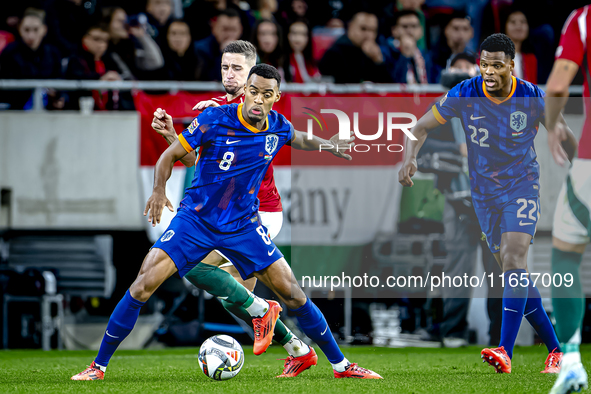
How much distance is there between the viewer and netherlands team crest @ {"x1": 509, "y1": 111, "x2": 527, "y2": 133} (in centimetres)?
552

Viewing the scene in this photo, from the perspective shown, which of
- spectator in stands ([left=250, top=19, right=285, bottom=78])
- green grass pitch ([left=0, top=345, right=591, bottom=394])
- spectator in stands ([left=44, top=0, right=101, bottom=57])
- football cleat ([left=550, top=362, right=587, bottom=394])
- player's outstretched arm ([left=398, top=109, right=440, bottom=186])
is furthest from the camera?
spectator in stands ([left=44, top=0, right=101, bottom=57])

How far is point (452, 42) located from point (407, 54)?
621mm

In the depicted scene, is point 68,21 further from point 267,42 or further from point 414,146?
point 414,146

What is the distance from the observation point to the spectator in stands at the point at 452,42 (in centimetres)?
897

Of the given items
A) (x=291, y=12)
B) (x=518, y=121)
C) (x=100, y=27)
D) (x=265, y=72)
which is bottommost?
(x=518, y=121)

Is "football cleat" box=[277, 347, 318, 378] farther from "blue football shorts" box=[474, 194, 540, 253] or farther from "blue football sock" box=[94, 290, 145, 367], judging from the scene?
"blue football shorts" box=[474, 194, 540, 253]

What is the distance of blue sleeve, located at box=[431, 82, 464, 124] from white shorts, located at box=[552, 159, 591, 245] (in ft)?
5.94

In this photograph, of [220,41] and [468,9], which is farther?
[468,9]

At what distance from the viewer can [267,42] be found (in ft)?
27.5

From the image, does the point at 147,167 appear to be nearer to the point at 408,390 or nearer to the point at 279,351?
the point at 279,351

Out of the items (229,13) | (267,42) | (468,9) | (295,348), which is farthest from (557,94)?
(468,9)

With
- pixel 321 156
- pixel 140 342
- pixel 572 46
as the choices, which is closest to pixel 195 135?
pixel 572 46

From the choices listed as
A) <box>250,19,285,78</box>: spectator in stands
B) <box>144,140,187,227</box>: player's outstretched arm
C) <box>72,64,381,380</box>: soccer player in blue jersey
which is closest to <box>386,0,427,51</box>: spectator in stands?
<box>250,19,285,78</box>: spectator in stands

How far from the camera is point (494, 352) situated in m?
5.09
